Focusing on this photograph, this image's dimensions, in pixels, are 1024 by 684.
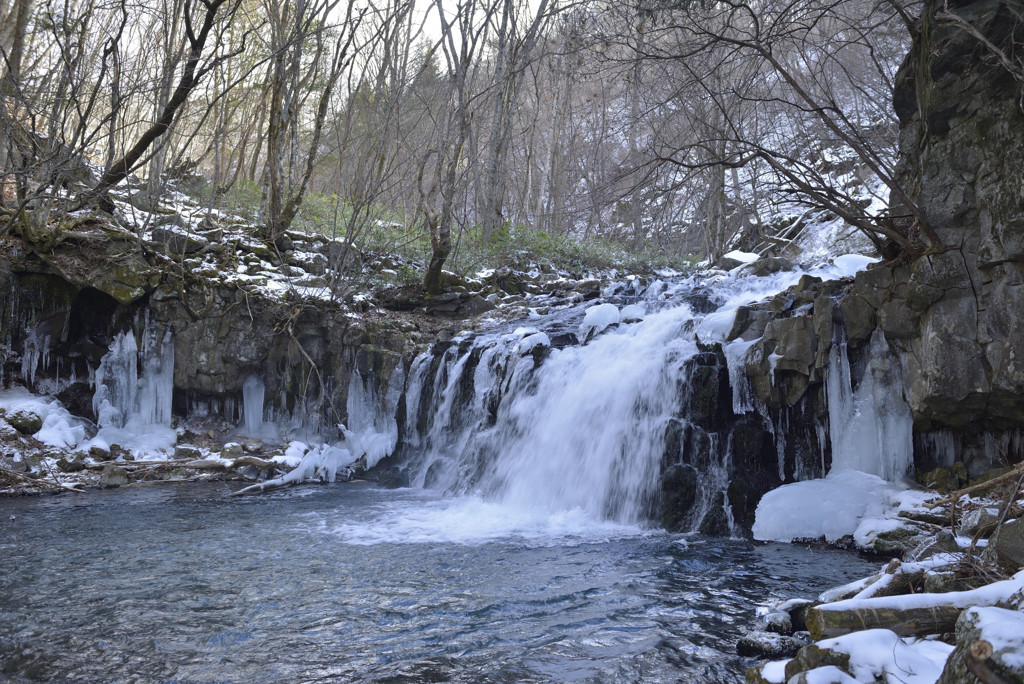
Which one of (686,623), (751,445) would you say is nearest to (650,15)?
(751,445)

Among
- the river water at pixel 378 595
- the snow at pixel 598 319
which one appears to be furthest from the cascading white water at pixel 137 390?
the snow at pixel 598 319

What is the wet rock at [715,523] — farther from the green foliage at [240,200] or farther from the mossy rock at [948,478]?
the green foliage at [240,200]

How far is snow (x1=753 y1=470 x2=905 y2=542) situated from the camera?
230 inches

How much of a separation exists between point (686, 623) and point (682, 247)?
59.2ft

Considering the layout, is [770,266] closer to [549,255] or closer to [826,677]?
[549,255]

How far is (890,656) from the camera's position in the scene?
2691mm

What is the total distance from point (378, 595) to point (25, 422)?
7382 millimetres

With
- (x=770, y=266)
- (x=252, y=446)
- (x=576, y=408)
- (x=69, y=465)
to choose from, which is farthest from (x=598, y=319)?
(x=69, y=465)

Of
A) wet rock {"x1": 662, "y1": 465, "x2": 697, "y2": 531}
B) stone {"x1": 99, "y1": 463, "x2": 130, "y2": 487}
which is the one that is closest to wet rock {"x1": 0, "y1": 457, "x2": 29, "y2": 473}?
stone {"x1": 99, "y1": 463, "x2": 130, "y2": 487}

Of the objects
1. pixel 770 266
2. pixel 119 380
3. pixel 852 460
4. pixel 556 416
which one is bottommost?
pixel 852 460

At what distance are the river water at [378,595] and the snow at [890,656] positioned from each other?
0.75m

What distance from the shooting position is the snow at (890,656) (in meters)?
2.57

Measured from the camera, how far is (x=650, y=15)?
5582 mm

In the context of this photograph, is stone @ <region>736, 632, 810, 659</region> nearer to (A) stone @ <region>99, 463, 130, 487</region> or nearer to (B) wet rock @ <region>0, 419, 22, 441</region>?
(A) stone @ <region>99, 463, 130, 487</region>
